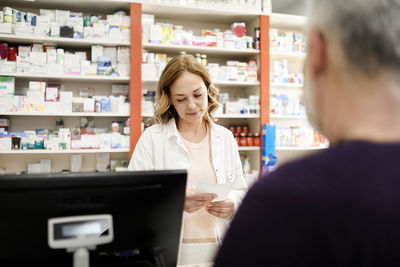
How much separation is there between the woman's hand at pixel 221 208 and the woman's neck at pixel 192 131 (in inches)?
20.3

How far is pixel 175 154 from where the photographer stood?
200 centimetres

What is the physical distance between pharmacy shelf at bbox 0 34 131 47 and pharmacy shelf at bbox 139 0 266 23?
606 millimetres

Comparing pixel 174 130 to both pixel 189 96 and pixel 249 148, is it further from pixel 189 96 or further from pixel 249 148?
pixel 249 148

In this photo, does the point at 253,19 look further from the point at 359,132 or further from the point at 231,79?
the point at 359,132

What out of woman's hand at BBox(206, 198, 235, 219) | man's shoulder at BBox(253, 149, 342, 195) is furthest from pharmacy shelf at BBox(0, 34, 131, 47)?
man's shoulder at BBox(253, 149, 342, 195)

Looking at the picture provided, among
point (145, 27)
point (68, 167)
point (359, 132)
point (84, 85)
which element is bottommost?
point (68, 167)

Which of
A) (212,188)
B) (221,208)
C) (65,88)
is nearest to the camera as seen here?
(212,188)

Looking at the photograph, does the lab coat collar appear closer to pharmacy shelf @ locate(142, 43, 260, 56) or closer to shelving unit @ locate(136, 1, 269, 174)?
shelving unit @ locate(136, 1, 269, 174)

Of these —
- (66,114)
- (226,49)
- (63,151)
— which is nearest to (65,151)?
(63,151)

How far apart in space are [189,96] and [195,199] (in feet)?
2.50

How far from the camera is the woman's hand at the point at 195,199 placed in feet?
A: 4.75

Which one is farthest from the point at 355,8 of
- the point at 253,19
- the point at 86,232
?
the point at 253,19

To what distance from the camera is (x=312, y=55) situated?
624 millimetres

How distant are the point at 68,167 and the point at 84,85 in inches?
40.5
